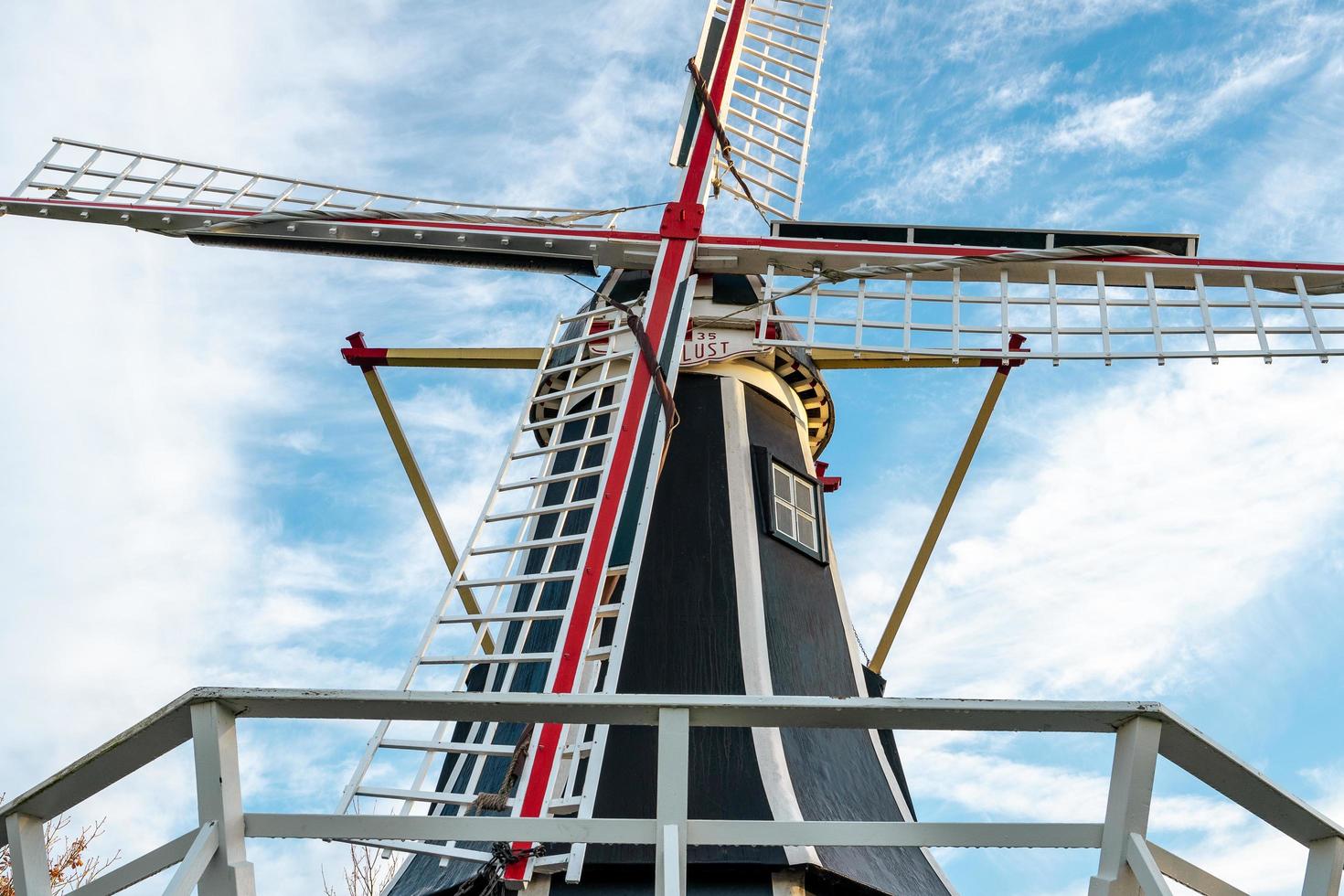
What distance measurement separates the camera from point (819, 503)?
378 inches

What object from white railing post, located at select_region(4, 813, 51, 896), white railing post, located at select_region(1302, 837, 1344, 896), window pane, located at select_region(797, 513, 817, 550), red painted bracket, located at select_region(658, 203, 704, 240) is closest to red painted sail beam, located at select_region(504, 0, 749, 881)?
red painted bracket, located at select_region(658, 203, 704, 240)

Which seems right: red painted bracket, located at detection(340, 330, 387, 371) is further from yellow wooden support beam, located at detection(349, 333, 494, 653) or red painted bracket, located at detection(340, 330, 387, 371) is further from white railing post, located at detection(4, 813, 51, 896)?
white railing post, located at detection(4, 813, 51, 896)

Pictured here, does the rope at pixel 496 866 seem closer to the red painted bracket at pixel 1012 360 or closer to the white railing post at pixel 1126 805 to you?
the white railing post at pixel 1126 805

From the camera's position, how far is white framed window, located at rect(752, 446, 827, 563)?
902 centimetres

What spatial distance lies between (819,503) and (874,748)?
161 cm

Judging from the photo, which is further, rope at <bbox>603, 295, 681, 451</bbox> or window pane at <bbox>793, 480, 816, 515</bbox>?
window pane at <bbox>793, 480, 816, 515</bbox>

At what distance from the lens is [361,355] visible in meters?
9.99

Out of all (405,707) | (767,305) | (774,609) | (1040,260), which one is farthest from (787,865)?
(1040,260)

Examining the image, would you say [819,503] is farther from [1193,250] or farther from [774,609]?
[1193,250]

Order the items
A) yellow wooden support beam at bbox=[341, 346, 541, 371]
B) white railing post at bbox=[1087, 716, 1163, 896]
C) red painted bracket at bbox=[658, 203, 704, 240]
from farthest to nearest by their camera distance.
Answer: yellow wooden support beam at bbox=[341, 346, 541, 371]
red painted bracket at bbox=[658, 203, 704, 240]
white railing post at bbox=[1087, 716, 1163, 896]

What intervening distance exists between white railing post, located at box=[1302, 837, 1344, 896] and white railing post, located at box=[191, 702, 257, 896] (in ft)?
10.7

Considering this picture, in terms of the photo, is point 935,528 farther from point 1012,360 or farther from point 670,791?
point 670,791

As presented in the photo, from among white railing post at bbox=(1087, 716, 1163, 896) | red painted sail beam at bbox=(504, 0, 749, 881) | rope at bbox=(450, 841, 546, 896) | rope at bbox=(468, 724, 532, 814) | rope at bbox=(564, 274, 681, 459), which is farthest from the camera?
rope at bbox=(564, 274, 681, 459)

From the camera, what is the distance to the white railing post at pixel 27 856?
4.55m
